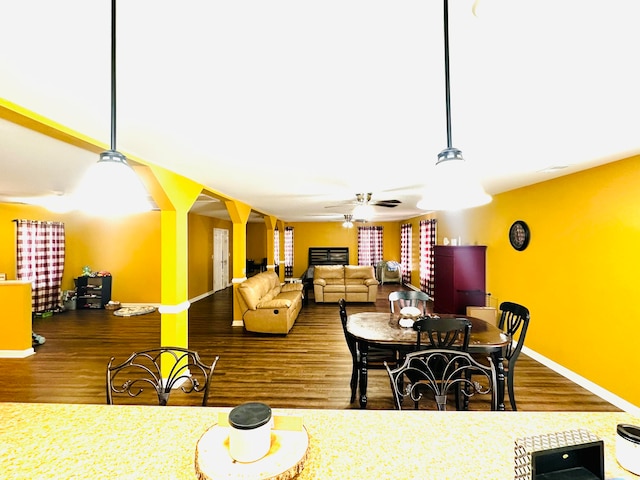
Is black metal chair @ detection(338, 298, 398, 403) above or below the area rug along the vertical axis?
above

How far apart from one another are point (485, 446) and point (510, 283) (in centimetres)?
407

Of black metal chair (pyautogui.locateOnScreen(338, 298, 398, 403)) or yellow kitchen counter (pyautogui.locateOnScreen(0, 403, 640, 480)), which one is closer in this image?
yellow kitchen counter (pyautogui.locateOnScreen(0, 403, 640, 480))

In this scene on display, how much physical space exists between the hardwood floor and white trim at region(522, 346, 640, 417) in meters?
0.06

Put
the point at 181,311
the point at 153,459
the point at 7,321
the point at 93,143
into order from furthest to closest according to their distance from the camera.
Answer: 1. the point at 7,321
2. the point at 181,311
3. the point at 93,143
4. the point at 153,459

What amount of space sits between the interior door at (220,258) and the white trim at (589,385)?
307 inches

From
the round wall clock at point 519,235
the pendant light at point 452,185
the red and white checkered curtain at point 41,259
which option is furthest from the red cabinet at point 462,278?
the red and white checkered curtain at point 41,259

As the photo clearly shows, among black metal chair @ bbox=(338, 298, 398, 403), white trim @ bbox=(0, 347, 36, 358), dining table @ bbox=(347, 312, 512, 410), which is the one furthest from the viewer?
white trim @ bbox=(0, 347, 36, 358)

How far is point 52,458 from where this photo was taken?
0.90 meters

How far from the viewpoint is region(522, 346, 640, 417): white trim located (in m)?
2.64

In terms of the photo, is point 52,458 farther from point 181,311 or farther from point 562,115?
point 562,115

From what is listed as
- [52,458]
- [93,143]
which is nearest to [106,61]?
[93,143]

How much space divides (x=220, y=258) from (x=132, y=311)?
327 cm

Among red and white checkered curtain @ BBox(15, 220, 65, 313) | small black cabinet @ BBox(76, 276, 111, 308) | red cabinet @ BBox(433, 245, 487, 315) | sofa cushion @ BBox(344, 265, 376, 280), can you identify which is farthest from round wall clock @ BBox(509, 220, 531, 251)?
red and white checkered curtain @ BBox(15, 220, 65, 313)

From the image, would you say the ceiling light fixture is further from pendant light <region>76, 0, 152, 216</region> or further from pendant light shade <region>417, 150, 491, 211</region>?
pendant light <region>76, 0, 152, 216</region>
